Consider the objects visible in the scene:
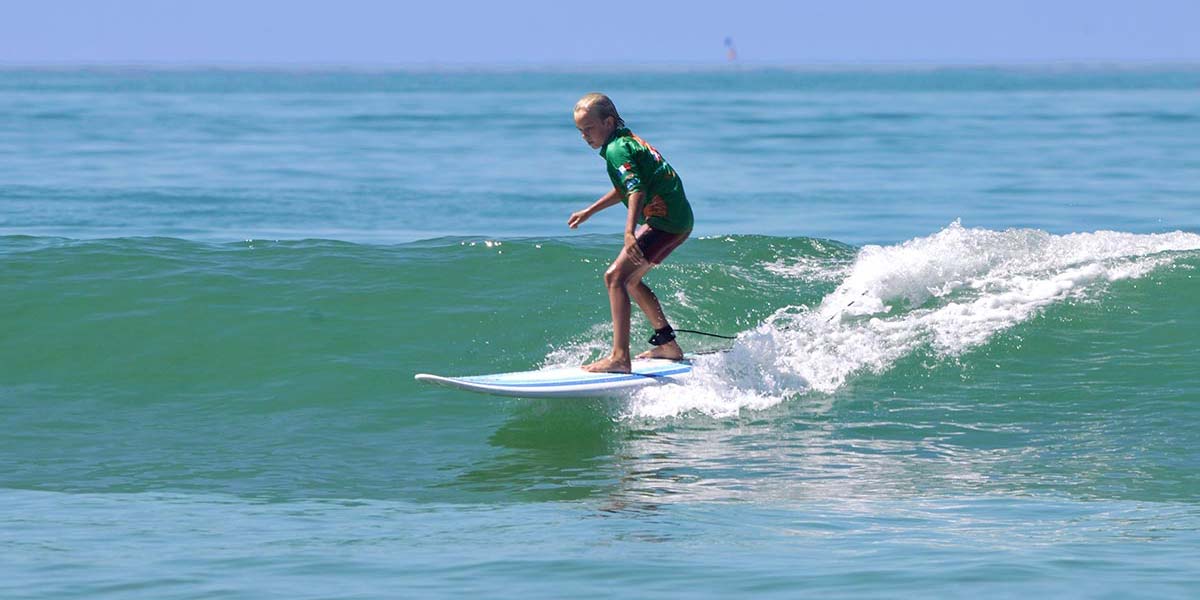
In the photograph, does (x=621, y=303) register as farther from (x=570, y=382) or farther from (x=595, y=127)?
(x=595, y=127)

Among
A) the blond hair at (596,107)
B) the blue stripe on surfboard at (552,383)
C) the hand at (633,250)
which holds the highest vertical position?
the blond hair at (596,107)

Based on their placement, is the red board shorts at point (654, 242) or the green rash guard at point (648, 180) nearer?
the green rash guard at point (648, 180)

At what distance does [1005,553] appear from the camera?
→ 239 inches

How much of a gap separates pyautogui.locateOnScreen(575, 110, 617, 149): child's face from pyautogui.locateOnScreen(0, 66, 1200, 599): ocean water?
1.63 m

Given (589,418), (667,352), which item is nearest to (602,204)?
(667,352)

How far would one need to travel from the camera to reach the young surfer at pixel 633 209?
27.1 ft

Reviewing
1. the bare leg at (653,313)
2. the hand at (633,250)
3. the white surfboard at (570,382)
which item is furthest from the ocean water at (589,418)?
the hand at (633,250)

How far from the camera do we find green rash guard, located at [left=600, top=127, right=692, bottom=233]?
827 centimetres

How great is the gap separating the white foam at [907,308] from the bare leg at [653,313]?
0.19 meters

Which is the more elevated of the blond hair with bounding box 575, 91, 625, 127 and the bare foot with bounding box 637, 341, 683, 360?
the blond hair with bounding box 575, 91, 625, 127

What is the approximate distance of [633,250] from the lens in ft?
27.8

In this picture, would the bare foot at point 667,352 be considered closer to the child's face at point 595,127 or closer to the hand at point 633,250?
the hand at point 633,250

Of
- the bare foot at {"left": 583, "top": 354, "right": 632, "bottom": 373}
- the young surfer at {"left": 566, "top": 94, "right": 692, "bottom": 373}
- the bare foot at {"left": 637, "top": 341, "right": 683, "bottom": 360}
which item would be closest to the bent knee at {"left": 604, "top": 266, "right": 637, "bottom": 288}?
the young surfer at {"left": 566, "top": 94, "right": 692, "bottom": 373}

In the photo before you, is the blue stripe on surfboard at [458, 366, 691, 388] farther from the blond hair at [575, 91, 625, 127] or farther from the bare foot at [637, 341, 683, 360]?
the blond hair at [575, 91, 625, 127]
